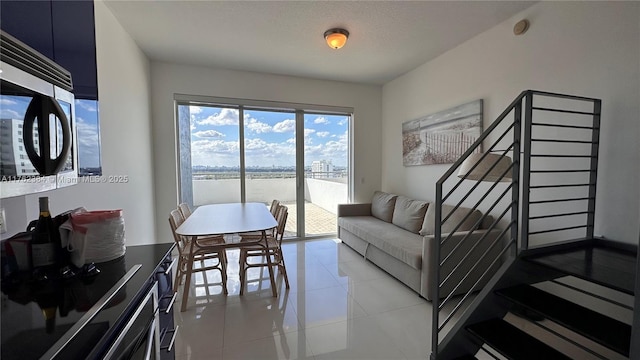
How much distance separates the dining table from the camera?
2.36 meters

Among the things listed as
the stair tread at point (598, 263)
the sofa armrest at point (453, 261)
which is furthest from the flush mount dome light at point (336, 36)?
the stair tread at point (598, 263)

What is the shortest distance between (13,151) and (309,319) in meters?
2.14

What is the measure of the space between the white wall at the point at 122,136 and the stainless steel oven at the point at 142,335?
88 cm

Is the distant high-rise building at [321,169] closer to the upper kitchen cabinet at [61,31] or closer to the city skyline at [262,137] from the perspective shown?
the city skyline at [262,137]

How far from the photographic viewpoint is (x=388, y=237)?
3.22 m

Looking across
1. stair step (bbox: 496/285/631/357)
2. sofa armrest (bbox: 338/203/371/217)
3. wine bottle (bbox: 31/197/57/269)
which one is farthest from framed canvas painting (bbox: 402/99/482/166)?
wine bottle (bbox: 31/197/57/269)

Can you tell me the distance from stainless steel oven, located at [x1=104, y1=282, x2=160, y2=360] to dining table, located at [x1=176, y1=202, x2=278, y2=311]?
1.07 meters

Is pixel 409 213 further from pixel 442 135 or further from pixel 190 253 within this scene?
pixel 190 253

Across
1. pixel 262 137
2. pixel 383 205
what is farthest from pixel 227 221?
pixel 383 205

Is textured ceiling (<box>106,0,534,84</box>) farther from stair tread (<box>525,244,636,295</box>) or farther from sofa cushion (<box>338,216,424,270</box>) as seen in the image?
sofa cushion (<box>338,216,424,270</box>)

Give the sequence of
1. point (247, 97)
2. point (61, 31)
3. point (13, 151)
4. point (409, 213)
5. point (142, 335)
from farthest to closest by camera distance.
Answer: point (247, 97) → point (409, 213) → point (61, 31) → point (142, 335) → point (13, 151)

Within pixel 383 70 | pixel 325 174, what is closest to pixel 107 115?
pixel 325 174

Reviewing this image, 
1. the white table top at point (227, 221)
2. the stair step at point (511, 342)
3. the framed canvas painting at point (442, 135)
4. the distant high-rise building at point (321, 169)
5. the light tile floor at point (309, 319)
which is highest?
the framed canvas painting at point (442, 135)

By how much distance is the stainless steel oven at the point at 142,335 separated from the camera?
0.87 metres
